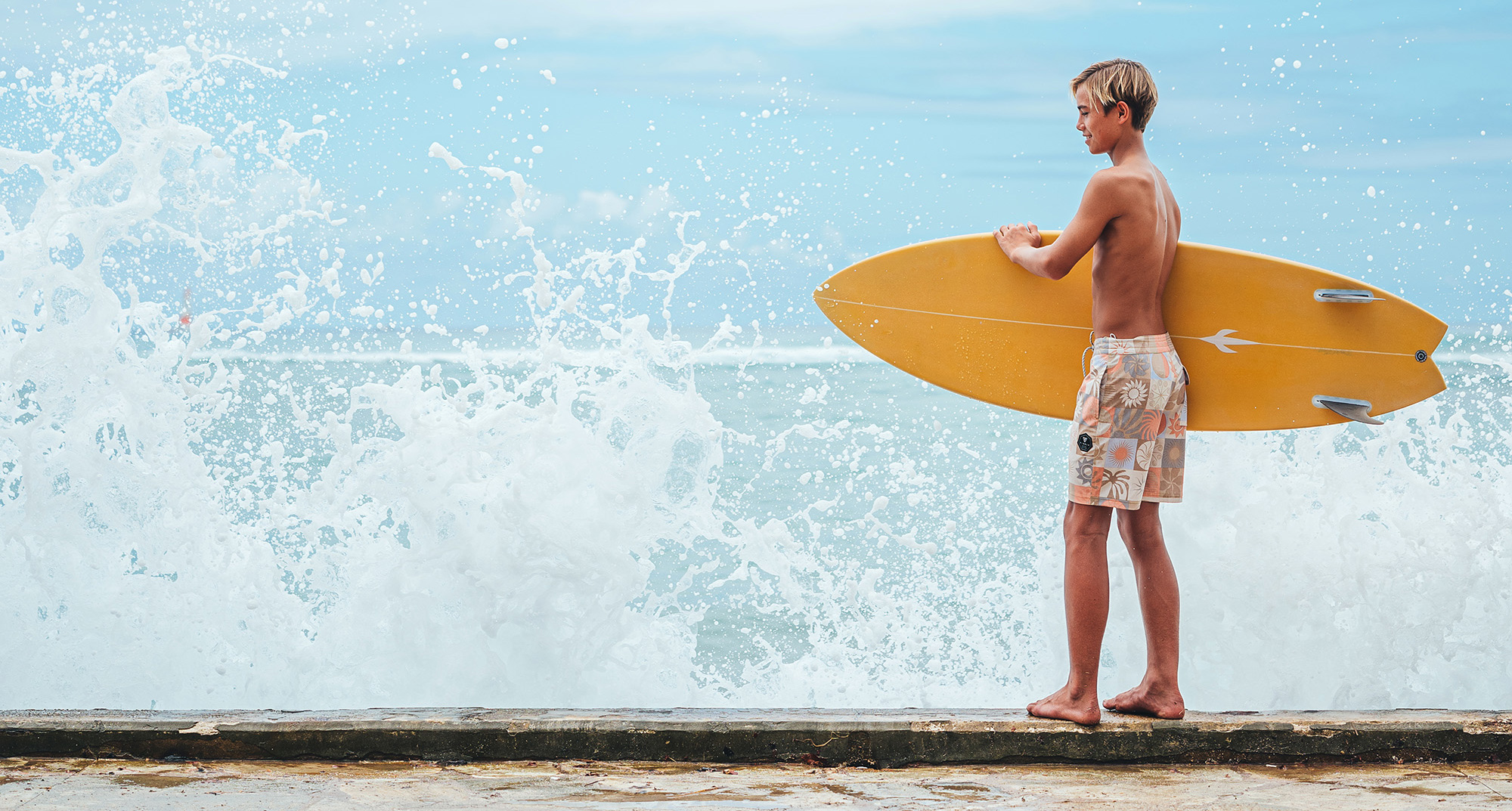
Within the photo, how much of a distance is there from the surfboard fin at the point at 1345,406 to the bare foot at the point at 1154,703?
1.03 m

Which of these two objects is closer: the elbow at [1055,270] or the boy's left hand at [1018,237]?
the elbow at [1055,270]

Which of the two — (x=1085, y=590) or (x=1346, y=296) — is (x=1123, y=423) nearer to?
(x=1085, y=590)

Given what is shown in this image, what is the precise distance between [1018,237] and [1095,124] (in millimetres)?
395

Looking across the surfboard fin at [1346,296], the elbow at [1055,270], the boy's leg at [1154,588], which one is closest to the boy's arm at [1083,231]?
the elbow at [1055,270]

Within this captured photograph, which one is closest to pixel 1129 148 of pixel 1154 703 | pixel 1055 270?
pixel 1055 270

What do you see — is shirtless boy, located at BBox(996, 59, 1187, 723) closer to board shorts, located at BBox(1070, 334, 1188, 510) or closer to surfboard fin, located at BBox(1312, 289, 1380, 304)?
board shorts, located at BBox(1070, 334, 1188, 510)

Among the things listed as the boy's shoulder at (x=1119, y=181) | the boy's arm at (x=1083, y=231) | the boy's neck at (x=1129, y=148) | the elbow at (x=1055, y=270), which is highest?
Result: the boy's neck at (x=1129, y=148)

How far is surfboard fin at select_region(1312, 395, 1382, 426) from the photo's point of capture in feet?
9.45

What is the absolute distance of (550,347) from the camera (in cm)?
436

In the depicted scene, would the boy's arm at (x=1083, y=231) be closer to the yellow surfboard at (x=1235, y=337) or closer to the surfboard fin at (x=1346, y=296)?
the yellow surfboard at (x=1235, y=337)

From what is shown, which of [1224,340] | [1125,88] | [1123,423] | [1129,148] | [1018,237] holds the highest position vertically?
[1125,88]

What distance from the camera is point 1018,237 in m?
2.76

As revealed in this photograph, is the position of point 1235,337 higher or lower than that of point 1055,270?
lower

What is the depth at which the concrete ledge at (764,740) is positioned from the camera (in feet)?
7.25
